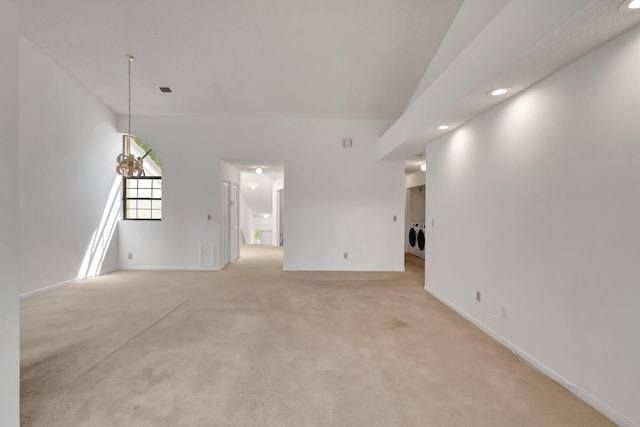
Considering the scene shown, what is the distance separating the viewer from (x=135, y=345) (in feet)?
8.79

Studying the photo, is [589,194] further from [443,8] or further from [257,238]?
[257,238]

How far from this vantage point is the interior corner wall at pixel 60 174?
4055 mm

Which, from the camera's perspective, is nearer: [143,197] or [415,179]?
[143,197]

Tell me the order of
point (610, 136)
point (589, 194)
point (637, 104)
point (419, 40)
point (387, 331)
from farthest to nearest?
point (419, 40)
point (387, 331)
point (589, 194)
point (610, 136)
point (637, 104)

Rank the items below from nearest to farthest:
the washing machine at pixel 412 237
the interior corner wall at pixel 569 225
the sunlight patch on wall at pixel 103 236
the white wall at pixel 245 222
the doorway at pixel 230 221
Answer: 1. the interior corner wall at pixel 569 225
2. the sunlight patch on wall at pixel 103 236
3. the doorway at pixel 230 221
4. the washing machine at pixel 412 237
5. the white wall at pixel 245 222

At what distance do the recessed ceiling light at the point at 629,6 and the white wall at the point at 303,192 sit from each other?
460 cm

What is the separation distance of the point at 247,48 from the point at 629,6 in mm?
4062

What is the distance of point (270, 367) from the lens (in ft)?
7.59

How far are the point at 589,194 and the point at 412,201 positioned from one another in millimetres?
6335

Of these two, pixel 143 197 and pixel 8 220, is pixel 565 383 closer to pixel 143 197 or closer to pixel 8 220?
pixel 8 220

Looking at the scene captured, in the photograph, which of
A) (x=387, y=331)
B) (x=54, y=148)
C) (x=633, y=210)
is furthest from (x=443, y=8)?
(x=54, y=148)

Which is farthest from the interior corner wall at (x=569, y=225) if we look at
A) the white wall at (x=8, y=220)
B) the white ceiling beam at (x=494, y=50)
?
the white wall at (x=8, y=220)

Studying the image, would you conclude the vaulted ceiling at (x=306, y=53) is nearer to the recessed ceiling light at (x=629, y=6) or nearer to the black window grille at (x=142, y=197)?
the recessed ceiling light at (x=629, y=6)

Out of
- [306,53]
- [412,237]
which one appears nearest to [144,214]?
[306,53]
